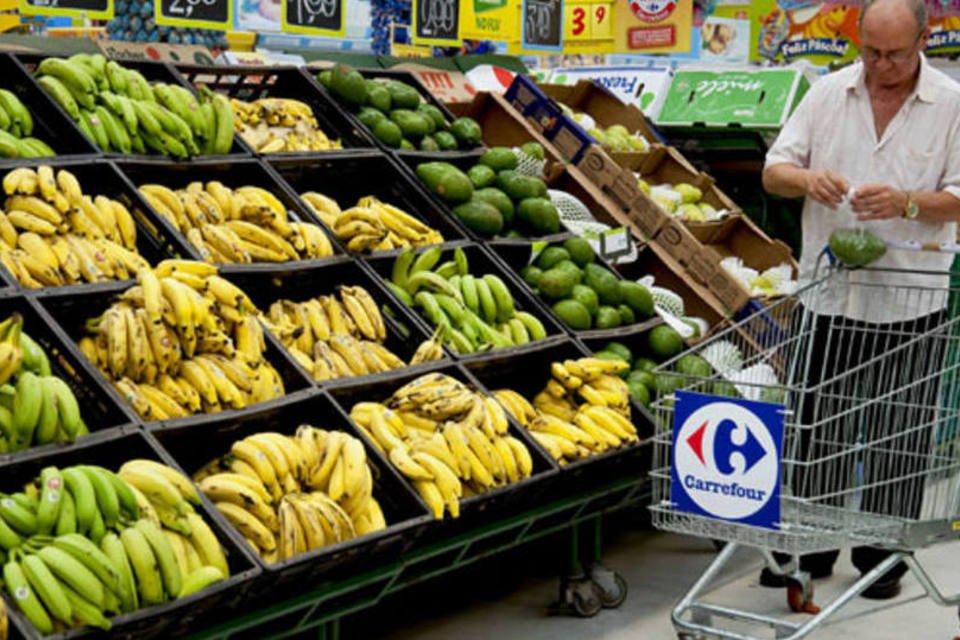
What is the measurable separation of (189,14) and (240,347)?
10.5 feet

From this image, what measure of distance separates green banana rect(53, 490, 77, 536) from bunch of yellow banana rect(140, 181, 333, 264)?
138 cm

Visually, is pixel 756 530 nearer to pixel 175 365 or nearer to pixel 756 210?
pixel 175 365

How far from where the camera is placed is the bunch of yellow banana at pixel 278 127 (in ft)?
17.0

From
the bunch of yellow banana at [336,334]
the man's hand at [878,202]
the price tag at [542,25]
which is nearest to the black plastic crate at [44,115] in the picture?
the bunch of yellow banana at [336,334]

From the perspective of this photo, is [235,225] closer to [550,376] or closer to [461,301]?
[461,301]

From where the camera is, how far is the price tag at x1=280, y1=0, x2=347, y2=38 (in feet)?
24.6

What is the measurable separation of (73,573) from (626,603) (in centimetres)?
249

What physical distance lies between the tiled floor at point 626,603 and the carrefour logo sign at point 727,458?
3.28ft

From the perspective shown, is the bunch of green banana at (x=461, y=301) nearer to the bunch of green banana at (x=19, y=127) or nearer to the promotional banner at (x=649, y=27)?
the bunch of green banana at (x=19, y=127)

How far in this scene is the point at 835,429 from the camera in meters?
4.03

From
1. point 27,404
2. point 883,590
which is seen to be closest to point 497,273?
point 883,590

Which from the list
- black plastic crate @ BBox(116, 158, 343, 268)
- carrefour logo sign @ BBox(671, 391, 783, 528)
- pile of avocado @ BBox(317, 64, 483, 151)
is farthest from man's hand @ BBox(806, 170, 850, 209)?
pile of avocado @ BBox(317, 64, 483, 151)

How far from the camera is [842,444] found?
3.65m

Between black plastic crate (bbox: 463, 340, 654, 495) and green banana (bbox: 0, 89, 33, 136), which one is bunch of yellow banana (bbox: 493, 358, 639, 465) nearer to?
black plastic crate (bbox: 463, 340, 654, 495)
